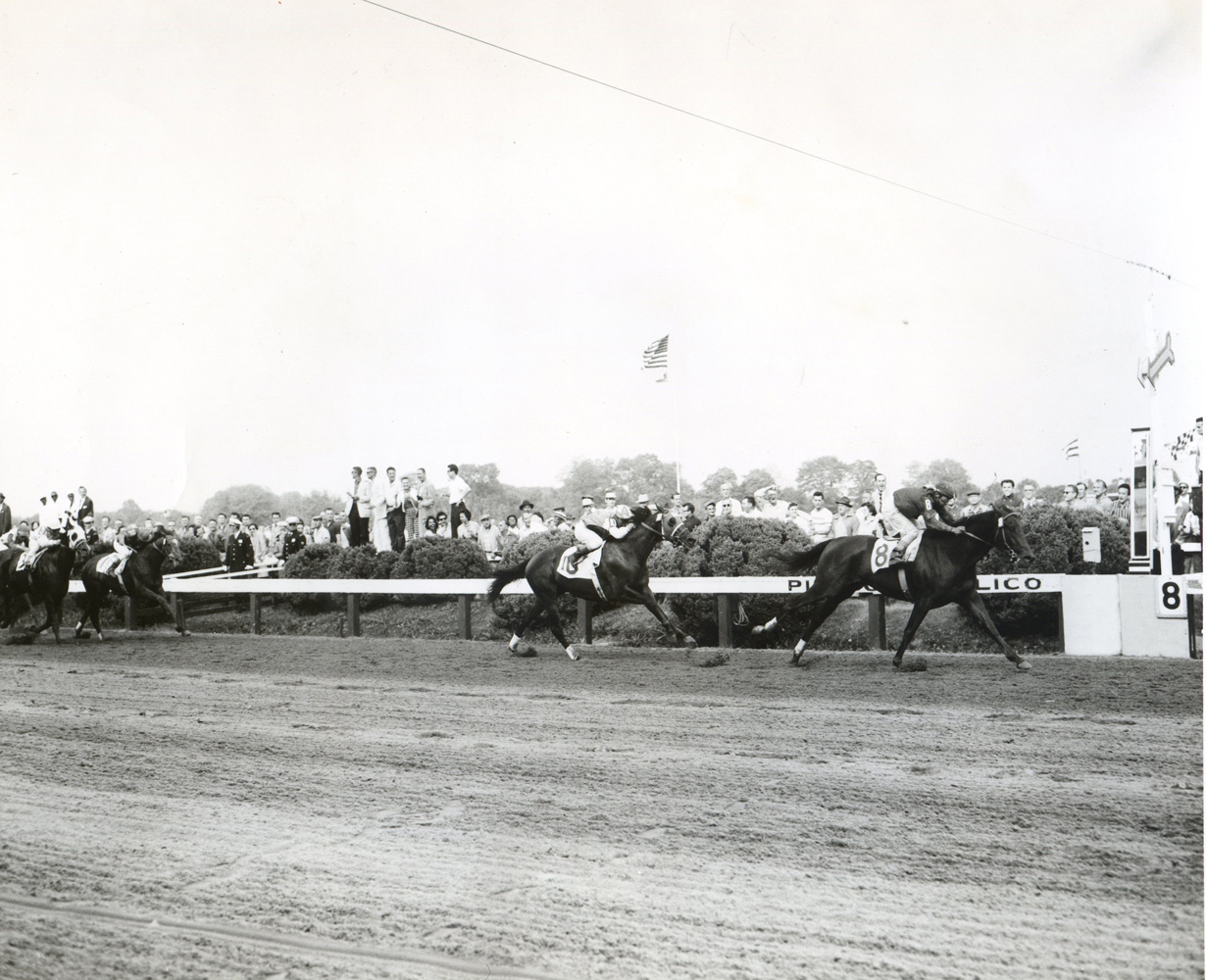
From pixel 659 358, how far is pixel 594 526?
769mm

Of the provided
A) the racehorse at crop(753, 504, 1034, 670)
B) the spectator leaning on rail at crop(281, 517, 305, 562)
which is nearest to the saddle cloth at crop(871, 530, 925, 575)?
the racehorse at crop(753, 504, 1034, 670)

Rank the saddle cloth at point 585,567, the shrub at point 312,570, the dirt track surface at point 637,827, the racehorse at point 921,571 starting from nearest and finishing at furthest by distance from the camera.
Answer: the dirt track surface at point 637,827
the racehorse at point 921,571
the saddle cloth at point 585,567
the shrub at point 312,570

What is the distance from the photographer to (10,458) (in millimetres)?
4566

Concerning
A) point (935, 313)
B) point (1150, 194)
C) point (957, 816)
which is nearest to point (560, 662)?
point (957, 816)

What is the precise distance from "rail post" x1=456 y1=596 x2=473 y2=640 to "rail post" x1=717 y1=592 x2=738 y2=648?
1.20m

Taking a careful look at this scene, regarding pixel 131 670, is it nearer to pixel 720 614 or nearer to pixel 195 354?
pixel 195 354

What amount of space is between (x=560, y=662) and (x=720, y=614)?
782 millimetres

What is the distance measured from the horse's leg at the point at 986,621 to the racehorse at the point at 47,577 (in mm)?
4204

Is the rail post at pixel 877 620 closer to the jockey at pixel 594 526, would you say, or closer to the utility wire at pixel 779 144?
the jockey at pixel 594 526

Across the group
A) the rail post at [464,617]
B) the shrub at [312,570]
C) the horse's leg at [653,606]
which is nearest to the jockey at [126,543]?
the shrub at [312,570]

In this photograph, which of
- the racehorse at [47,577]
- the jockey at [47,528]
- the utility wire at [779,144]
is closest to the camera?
the utility wire at [779,144]

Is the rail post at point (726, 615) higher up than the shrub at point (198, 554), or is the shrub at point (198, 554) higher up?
the shrub at point (198, 554)

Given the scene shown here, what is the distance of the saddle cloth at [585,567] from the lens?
12.6 feet

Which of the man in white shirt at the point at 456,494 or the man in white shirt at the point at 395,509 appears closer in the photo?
the man in white shirt at the point at 456,494
